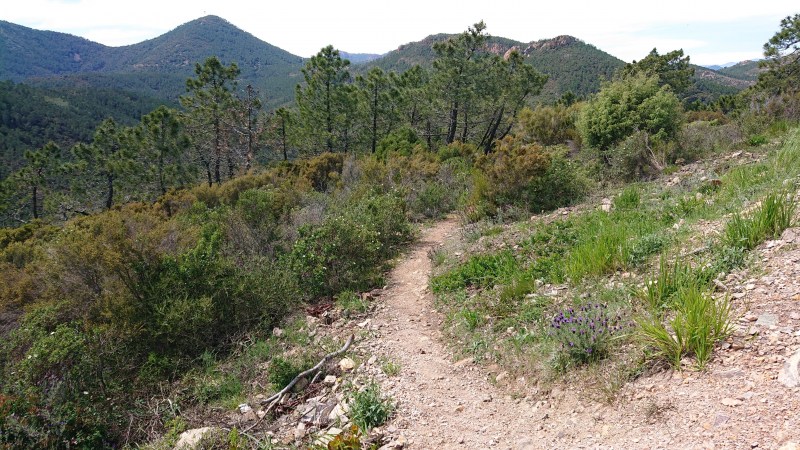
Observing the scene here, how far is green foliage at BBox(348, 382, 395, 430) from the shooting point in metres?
3.70

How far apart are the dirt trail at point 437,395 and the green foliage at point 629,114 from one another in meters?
8.50

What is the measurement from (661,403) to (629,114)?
1048 centimetres

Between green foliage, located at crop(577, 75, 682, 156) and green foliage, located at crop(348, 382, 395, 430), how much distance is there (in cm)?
1003

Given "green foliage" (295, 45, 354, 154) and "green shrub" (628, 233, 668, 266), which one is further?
"green foliage" (295, 45, 354, 154)

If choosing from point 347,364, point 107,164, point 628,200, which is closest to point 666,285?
point 347,364

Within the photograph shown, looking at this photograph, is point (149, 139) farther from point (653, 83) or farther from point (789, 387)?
point (789, 387)

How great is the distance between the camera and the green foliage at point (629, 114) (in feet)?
36.7

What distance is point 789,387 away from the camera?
2.56 metres

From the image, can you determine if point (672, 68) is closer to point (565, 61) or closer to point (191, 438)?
point (191, 438)

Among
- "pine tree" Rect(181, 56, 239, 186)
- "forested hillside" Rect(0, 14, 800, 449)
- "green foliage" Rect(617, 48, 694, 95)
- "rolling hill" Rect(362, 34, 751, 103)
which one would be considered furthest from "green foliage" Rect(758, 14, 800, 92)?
"rolling hill" Rect(362, 34, 751, 103)

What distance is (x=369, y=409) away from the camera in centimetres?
377

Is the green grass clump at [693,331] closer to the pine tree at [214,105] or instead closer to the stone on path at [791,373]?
the stone on path at [791,373]

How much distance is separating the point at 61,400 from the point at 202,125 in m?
26.3

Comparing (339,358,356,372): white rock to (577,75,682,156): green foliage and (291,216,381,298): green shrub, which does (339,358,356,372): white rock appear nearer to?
(291,216,381,298): green shrub
